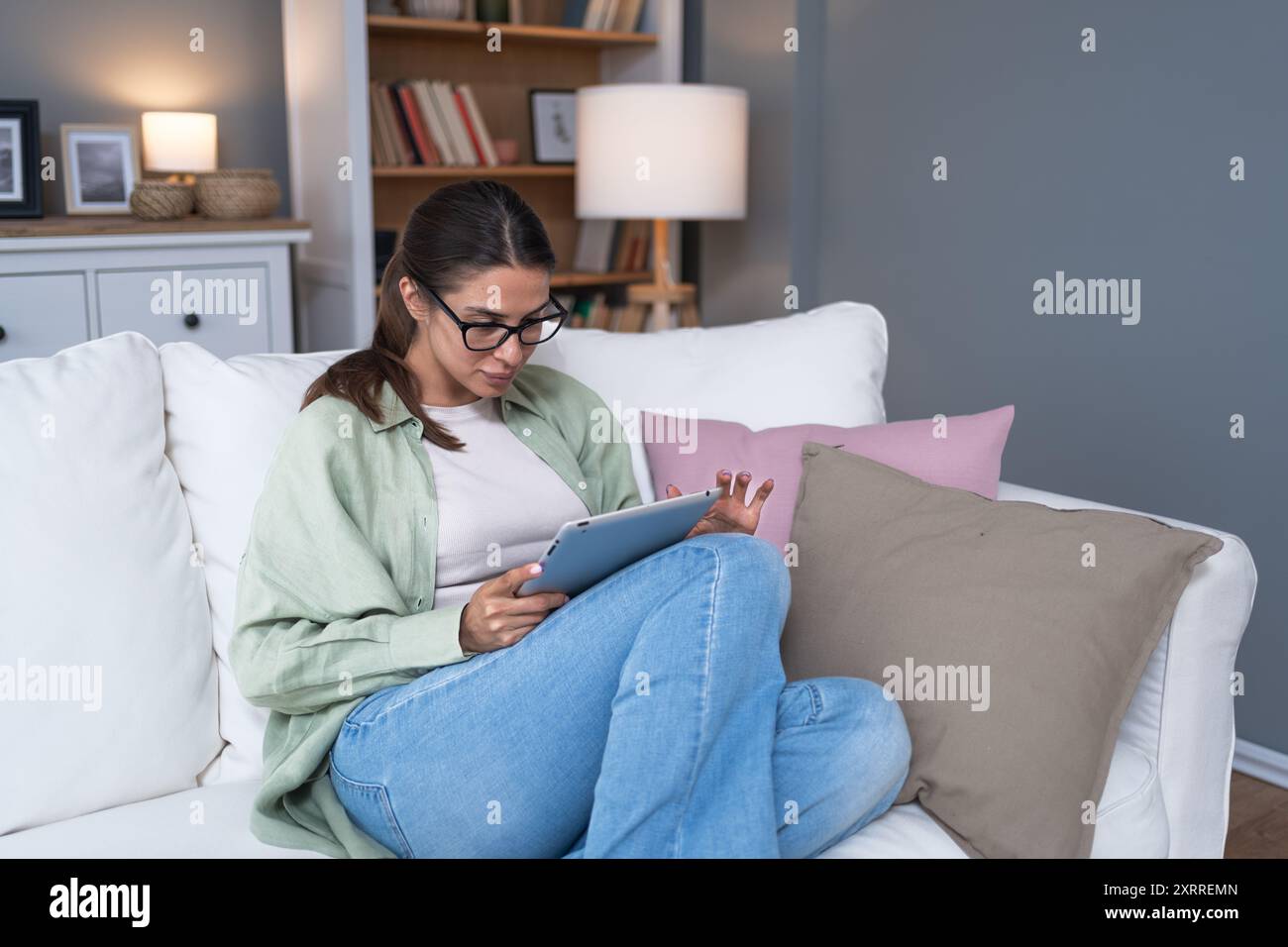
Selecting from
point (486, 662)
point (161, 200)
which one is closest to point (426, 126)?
point (161, 200)

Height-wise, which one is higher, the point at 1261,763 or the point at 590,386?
the point at 590,386

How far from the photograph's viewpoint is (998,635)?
1367 millimetres

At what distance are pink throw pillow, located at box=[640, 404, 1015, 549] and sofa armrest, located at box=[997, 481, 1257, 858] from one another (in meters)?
0.31

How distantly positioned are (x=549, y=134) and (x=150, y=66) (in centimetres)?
116

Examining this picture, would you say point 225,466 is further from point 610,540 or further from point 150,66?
point 150,66

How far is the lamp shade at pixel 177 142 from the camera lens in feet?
10.1

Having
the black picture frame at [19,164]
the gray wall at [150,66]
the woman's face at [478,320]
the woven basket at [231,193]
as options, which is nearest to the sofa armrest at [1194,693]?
the woman's face at [478,320]

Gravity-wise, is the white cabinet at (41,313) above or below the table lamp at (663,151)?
below

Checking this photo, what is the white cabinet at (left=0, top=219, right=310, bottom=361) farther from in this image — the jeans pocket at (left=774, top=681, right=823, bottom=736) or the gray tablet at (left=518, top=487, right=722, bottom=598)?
the jeans pocket at (left=774, top=681, right=823, bottom=736)

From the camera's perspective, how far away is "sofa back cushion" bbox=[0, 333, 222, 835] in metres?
1.30

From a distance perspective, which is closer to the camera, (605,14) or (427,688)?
(427,688)

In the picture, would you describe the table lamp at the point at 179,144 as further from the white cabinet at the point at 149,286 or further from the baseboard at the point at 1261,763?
the baseboard at the point at 1261,763

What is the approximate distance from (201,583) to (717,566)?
0.67 m
